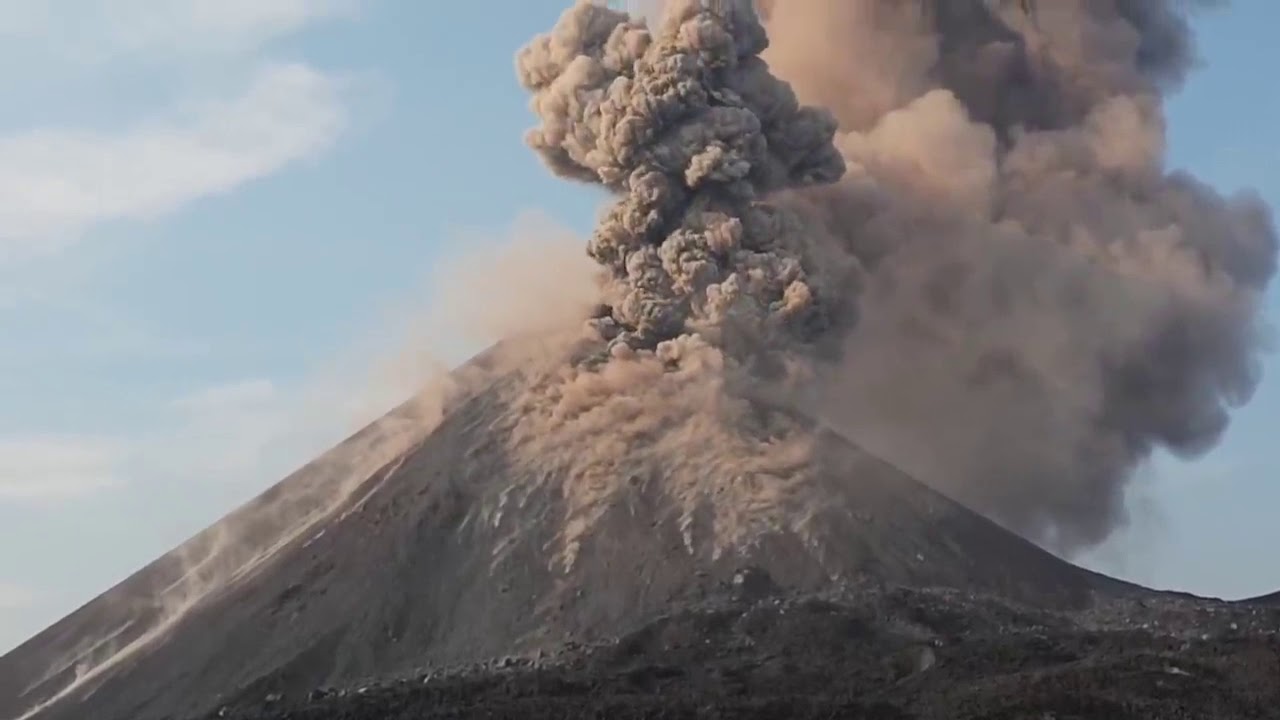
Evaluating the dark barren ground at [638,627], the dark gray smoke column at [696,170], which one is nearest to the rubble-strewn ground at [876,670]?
the dark barren ground at [638,627]

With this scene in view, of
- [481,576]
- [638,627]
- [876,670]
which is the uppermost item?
[481,576]

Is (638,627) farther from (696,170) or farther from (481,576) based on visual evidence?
(696,170)

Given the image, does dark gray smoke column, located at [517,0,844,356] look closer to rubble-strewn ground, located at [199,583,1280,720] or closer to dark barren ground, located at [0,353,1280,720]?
dark barren ground, located at [0,353,1280,720]

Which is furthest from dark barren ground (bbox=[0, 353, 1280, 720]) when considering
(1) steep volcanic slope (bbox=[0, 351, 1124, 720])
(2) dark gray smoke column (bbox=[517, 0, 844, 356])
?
(2) dark gray smoke column (bbox=[517, 0, 844, 356])

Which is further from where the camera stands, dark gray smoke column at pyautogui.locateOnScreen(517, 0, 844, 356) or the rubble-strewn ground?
dark gray smoke column at pyautogui.locateOnScreen(517, 0, 844, 356)

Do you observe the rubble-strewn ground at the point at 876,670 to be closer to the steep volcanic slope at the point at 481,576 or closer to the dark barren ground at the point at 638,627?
the dark barren ground at the point at 638,627

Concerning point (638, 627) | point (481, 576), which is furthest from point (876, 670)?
point (481, 576)

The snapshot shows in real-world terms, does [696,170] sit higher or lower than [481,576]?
higher

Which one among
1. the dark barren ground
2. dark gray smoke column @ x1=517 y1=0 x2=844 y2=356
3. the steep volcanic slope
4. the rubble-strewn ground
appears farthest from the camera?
dark gray smoke column @ x1=517 y1=0 x2=844 y2=356
